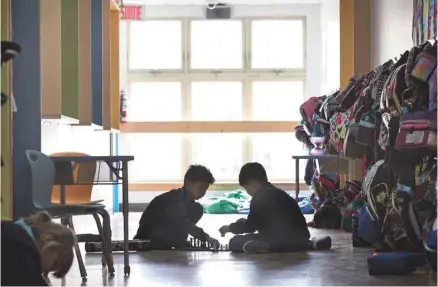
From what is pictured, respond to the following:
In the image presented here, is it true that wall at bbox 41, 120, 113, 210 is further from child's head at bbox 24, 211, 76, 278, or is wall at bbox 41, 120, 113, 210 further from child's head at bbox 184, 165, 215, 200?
child's head at bbox 24, 211, 76, 278

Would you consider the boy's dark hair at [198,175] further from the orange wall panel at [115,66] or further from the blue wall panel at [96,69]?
the orange wall panel at [115,66]

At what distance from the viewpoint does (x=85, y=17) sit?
5938mm

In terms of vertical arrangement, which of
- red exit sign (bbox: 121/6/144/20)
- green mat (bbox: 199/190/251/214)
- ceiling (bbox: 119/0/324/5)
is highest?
ceiling (bbox: 119/0/324/5)

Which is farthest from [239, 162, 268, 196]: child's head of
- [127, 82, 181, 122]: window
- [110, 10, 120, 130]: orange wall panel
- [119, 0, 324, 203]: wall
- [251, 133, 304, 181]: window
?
[127, 82, 181, 122]: window

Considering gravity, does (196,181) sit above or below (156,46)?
below

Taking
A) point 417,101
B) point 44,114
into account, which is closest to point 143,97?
point 44,114

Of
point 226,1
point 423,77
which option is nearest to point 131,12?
point 226,1

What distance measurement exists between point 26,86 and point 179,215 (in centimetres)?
156

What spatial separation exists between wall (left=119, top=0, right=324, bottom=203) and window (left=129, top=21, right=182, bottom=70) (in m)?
0.11

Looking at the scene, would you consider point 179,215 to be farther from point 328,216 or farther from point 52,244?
point 52,244

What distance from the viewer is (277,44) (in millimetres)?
10391

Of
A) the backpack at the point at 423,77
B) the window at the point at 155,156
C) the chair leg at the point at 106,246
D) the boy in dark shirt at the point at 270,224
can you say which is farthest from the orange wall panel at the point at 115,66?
the backpack at the point at 423,77

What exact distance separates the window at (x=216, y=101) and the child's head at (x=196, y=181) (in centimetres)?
511

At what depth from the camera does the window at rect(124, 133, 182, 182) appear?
34.0 ft
